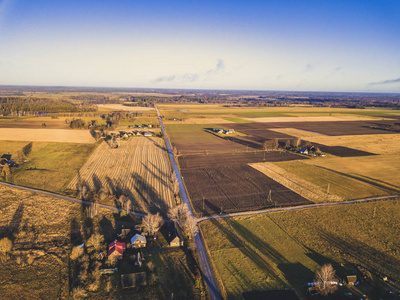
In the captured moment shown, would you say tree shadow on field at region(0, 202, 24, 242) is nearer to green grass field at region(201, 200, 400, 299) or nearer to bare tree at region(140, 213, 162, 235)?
bare tree at region(140, 213, 162, 235)

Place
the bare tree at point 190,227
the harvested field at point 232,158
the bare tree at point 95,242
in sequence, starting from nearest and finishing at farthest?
the bare tree at point 95,242, the bare tree at point 190,227, the harvested field at point 232,158

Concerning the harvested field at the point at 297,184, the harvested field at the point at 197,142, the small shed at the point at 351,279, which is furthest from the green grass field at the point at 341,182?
the harvested field at the point at 197,142

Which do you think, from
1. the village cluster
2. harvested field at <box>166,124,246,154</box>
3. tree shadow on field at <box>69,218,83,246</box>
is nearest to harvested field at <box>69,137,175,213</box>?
the village cluster

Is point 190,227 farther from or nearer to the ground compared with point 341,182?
nearer to the ground

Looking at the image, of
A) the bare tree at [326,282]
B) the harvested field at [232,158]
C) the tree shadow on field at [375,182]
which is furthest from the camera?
the harvested field at [232,158]

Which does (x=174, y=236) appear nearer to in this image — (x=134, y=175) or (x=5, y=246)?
(x=5, y=246)

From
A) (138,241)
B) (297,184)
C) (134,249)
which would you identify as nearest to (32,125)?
(138,241)

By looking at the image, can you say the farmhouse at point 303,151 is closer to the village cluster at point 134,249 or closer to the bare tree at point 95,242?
the village cluster at point 134,249

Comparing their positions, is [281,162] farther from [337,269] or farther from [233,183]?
[337,269]
